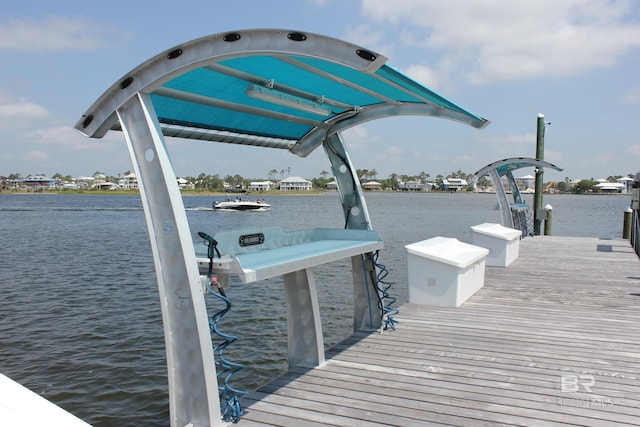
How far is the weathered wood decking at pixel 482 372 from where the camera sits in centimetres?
407

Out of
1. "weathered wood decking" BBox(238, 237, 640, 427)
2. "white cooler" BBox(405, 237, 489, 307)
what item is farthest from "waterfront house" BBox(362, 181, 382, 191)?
"weathered wood decking" BBox(238, 237, 640, 427)

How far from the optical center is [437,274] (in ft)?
25.5

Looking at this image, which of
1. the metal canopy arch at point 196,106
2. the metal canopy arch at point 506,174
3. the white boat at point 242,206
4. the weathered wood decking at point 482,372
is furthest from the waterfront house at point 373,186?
the metal canopy arch at point 196,106

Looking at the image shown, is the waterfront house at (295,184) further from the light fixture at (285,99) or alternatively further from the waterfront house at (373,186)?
the light fixture at (285,99)

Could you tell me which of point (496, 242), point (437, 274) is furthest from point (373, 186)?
point (437, 274)

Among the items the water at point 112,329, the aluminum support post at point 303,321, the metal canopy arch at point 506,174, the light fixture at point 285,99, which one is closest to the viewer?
the light fixture at point 285,99

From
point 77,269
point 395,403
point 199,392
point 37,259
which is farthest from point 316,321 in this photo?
point 37,259

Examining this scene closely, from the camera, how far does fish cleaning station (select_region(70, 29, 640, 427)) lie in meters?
3.70

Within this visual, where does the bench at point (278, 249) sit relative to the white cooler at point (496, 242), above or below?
above

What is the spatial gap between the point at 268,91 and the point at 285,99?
10.4 inches

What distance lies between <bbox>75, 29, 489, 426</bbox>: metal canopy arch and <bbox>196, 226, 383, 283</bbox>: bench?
305 mm

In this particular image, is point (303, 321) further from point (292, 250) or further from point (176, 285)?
point (176, 285)

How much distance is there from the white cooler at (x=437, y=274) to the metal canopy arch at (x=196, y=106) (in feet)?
9.05

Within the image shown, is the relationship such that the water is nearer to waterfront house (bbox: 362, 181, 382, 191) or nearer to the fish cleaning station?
the fish cleaning station
